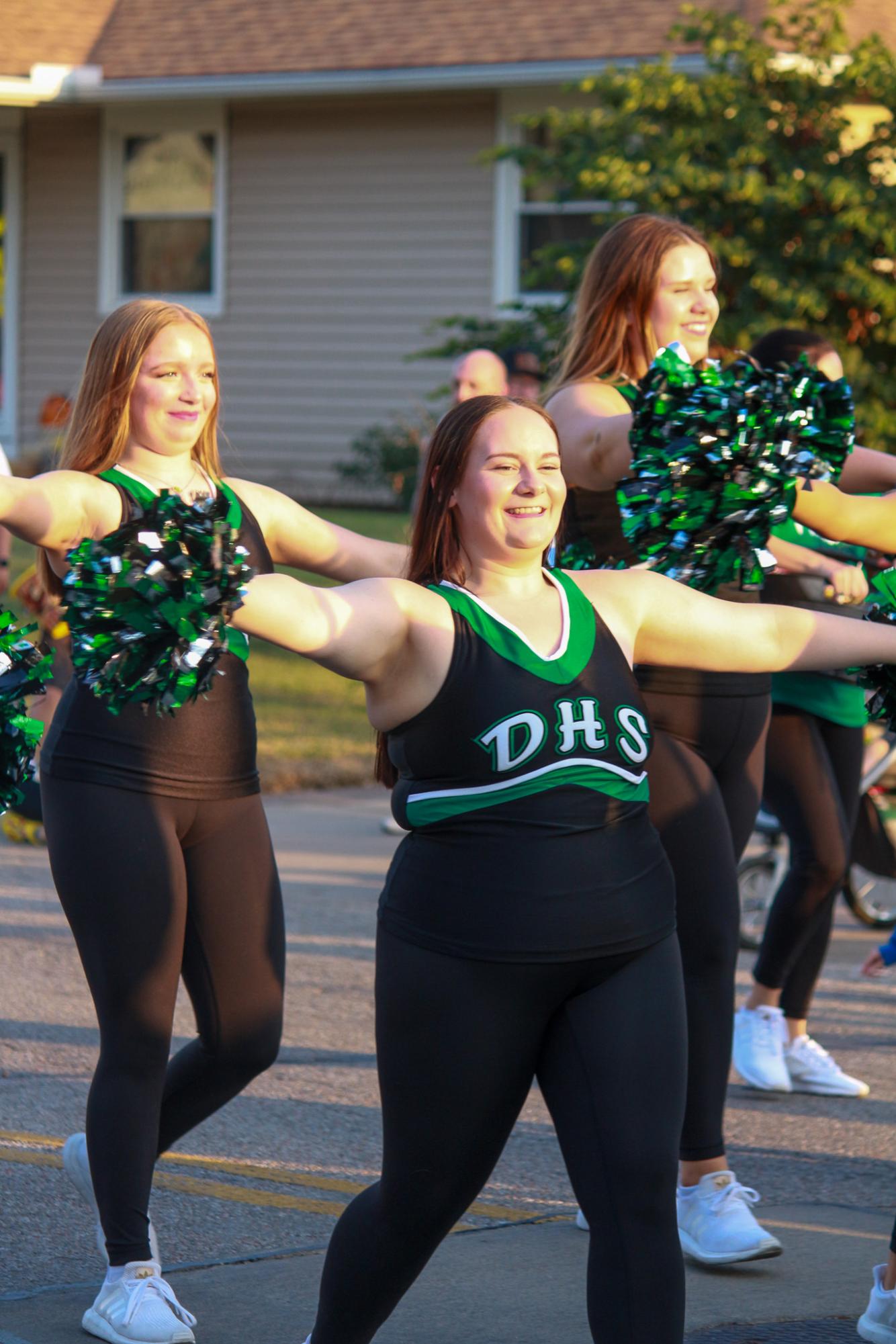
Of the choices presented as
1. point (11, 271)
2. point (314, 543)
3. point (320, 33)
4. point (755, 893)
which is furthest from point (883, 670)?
point (11, 271)

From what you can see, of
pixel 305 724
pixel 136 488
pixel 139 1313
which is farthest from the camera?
pixel 305 724

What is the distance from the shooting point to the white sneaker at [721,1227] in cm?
406

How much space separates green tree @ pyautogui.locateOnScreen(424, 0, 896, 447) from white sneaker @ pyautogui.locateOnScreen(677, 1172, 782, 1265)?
8488 mm

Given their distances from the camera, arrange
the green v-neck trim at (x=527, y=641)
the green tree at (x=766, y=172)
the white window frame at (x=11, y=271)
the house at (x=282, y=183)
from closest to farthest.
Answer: the green v-neck trim at (x=527, y=641), the green tree at (x=766, y=172), the house at (x=282, y=183), the white window frame at (x=11, y=271)

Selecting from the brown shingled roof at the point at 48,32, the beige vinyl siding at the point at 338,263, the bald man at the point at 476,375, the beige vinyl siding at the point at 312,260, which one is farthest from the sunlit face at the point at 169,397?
the brown shingled roof at the point at 48,32

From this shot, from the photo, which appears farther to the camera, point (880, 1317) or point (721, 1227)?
point (721, 1227)

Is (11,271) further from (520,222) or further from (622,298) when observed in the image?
(622,298)

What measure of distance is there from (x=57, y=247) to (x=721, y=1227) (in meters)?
18.0

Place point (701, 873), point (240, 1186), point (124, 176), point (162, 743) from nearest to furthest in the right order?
point (162, 743) → point (701, 873) → point (240, 1186) → point (124, 176)

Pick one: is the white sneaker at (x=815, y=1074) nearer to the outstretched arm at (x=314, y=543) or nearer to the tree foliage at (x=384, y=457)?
the outstretched arm at (x=314, y=543)

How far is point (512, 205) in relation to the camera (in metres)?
18.2

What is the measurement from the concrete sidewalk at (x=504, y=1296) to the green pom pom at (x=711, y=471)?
1.47 meters

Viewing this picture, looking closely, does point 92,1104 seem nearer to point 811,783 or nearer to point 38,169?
point 811,783

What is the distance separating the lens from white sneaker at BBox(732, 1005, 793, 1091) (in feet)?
18.0
